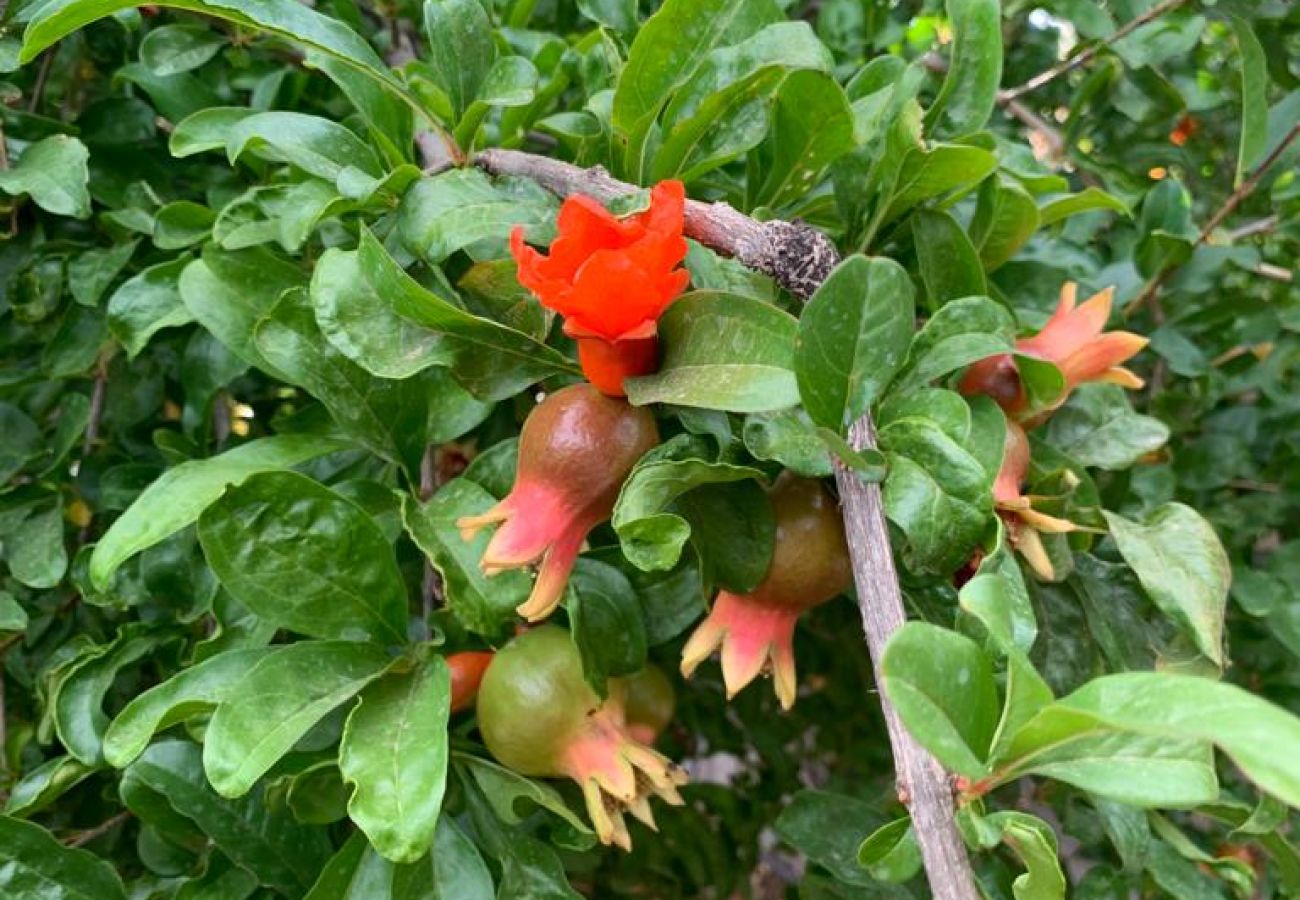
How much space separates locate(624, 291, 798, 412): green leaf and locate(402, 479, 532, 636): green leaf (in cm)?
12

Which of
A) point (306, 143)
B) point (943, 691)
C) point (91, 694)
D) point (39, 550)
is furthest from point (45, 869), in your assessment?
point (943, 691)

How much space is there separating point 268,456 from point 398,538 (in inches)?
4.1

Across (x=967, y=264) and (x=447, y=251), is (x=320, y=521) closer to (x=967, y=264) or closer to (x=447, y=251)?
(x=447, y=251)

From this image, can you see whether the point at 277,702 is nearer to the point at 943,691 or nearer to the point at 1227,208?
the point at 943,691

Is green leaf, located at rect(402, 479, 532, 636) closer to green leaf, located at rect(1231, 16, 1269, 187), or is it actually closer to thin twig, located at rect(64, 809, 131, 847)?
thin twig, located at rect(64, 809, 131, 847)

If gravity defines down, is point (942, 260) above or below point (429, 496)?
above

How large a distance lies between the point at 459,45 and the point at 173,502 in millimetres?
311

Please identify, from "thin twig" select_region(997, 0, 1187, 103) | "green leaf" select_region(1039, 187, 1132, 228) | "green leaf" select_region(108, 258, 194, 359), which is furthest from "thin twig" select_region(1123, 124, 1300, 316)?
"green leaf" select_region(108, 258, 194, 359)

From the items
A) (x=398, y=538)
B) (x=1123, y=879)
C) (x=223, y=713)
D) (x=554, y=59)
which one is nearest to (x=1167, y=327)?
(x=1123, y=879)

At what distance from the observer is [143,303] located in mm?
767

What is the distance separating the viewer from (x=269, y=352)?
63 centimetres

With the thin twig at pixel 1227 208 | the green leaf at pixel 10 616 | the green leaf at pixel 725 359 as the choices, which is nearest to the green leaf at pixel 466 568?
the green leaf at pixel 725 359

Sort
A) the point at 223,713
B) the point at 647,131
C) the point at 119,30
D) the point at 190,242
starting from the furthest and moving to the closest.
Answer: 1. the point at 119,30
2. the point at 190,242
3. the point at 647,131
4. the point at 223,713

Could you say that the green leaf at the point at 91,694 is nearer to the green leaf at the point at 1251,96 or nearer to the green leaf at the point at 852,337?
the green leaf at the point at 852,337
